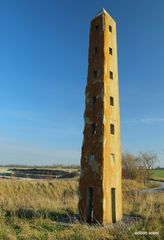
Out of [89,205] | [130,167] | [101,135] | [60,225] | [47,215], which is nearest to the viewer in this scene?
[60,225]

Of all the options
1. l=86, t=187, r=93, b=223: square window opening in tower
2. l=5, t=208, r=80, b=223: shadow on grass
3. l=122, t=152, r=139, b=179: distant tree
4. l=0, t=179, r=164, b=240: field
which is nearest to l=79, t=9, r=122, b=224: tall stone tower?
l=86, t=187, r=93, b=223: square window opening in tower

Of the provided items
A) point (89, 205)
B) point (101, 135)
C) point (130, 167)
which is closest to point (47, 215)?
point (89, 205)

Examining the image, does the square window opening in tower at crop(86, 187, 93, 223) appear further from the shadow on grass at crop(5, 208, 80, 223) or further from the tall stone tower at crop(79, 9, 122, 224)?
the shadow on grass at crop(5, 208, 80, 223)

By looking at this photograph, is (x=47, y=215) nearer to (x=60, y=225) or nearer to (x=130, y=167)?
(x=60, y=225)

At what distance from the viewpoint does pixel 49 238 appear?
30.7 feet

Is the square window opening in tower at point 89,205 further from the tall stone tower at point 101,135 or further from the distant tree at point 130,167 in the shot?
the distant tree at point 130,167

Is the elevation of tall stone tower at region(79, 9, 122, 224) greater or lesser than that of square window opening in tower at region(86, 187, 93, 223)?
greater

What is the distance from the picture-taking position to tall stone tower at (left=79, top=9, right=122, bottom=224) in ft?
42.8

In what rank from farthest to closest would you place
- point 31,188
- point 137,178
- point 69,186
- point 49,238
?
point 137,178 < point 69,186 < point 31,188 < point 49,238

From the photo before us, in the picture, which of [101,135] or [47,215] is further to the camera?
[101,135]

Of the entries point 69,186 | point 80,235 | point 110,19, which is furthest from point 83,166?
point 69,186

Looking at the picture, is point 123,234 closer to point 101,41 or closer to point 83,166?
point 83,166

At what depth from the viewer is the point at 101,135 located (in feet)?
43.9

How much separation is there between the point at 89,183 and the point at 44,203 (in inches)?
161
